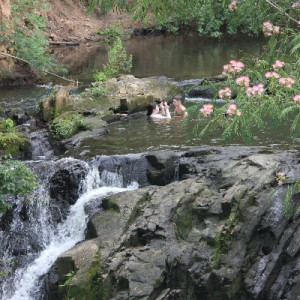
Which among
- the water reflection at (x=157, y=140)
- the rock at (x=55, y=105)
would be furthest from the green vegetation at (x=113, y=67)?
the water reflection at (x=157, y=140)

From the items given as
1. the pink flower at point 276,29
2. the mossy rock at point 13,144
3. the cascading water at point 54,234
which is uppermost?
the pink flower at point 276,29

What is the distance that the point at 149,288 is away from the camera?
703 centimetres

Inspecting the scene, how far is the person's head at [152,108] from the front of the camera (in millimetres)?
14602

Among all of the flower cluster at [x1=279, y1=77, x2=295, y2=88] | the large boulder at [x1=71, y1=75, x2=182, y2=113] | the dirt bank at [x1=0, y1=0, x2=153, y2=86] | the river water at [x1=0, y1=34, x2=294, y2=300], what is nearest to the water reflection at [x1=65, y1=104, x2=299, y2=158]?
the river water at [x1=0, y1=34, x2=294, y2=300]

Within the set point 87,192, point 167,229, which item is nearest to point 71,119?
point 87,192

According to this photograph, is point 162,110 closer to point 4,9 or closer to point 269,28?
point 4,9

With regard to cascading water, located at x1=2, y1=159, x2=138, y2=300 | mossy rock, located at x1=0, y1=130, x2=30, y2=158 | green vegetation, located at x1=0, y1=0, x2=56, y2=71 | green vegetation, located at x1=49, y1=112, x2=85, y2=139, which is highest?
green vegetation, located at x1=0, y1=0, x2=56, y2=71

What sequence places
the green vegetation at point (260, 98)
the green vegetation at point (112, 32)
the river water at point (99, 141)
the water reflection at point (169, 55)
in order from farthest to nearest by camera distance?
the green vegetation at point (112, 32) < the water reflection at point (169, 55) < the river water at point (99, 141) < the green vegetation at point (260, 98)

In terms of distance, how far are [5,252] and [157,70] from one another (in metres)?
14.3

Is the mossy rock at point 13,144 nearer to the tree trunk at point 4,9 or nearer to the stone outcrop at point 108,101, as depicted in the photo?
the stone outcrop at point 108,101

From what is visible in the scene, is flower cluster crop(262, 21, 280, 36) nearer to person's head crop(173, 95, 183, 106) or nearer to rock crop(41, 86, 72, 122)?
person's head crop(173, 95, 183, 106)

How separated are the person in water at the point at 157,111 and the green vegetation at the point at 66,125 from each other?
218 centimetres

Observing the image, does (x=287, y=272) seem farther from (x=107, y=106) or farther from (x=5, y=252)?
(x=107, y=106)

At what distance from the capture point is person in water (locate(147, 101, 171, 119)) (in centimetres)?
1437
